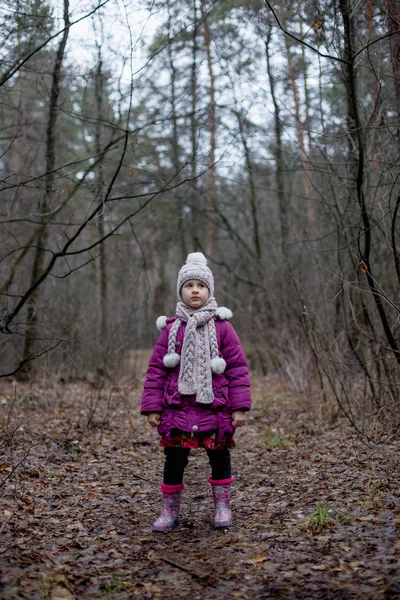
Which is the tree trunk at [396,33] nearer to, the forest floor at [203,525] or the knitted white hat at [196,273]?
the knitted white hat at [196,273]

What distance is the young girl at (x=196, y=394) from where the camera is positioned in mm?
3879

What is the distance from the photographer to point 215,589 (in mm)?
2941

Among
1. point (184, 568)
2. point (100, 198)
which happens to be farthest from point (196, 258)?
point (184, 568)

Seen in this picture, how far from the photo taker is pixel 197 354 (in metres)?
3.99

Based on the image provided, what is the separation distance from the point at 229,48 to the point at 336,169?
3176 millimetres

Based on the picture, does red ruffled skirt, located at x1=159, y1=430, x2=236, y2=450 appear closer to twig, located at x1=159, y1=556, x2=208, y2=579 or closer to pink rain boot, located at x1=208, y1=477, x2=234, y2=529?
pink rain boot, located at x1=208, y1=477, x2=234, y2=529

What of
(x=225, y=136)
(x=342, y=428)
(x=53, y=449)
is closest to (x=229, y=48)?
(x=225, y=136)

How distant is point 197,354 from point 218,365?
177 millimetres

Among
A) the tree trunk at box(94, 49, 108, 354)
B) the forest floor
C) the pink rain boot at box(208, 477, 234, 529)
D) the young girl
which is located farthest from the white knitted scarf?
the tree trunk at box(94, 49, 108, 354)

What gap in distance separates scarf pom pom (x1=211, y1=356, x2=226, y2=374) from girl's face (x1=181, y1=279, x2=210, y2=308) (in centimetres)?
49

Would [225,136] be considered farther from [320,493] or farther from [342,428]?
[320,493]

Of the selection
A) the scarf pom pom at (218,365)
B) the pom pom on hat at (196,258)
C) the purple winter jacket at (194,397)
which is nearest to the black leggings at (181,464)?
the purple winter jacket at (194,397)

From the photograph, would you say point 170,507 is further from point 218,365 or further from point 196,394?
point 218,365

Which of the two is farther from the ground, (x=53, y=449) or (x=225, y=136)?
(x=225, y=136)
